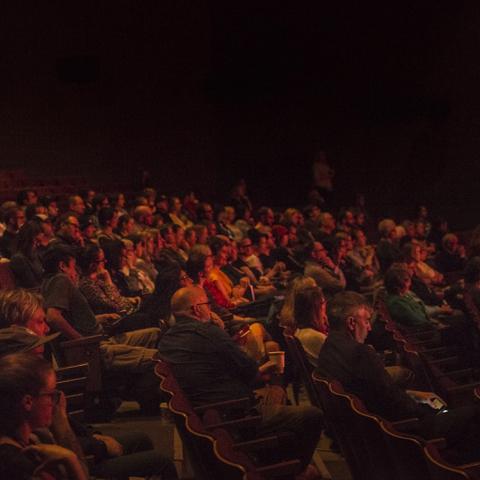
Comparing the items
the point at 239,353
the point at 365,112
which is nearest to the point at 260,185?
the point at 365,112

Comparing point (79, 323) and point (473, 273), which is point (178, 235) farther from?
point (79, 323)

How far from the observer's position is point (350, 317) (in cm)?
388

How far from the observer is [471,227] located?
14.2 metres

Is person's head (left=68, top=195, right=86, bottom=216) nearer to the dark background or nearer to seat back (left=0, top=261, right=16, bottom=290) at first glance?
seat back (left=0, top=261, right=16, bottom=290)

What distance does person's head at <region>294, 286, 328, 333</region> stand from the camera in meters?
4.46

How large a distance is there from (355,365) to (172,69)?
1225 cm

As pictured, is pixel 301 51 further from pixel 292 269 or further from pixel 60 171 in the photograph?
pixel 292 269

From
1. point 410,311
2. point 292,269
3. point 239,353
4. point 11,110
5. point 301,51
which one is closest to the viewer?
point 239,353

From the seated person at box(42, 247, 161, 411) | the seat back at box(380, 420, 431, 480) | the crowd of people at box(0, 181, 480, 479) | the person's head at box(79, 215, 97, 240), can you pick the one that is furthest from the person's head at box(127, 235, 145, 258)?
the seat back at box(380, 420, 431, 480)

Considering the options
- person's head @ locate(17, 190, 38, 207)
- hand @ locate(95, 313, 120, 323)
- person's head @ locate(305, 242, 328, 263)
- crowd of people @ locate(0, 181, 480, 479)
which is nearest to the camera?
Answer: crowd of people @ locate(0, 181, 480, 479)

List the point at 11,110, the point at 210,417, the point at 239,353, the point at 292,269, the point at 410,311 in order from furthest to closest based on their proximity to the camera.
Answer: the point at 11,110, the point at 292,269, the point at 410,311, the point at 239,353, the point at 210,417

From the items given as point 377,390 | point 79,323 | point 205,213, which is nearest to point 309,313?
point 377,390

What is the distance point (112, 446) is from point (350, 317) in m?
1.19

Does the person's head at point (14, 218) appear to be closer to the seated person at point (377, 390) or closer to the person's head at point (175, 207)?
the person's head at point (175, 207)
